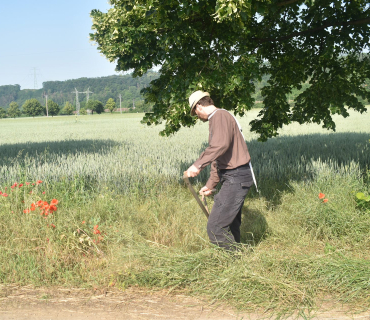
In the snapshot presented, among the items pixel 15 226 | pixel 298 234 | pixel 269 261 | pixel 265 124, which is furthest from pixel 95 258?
pixel 265 124

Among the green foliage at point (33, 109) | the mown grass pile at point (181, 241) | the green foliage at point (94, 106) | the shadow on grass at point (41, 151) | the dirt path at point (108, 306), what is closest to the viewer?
the dirt path at point (108, 306)

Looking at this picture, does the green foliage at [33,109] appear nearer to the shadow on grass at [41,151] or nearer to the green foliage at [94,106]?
the green foliage at [94,106]

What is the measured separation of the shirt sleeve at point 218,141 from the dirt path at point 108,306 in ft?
4.24

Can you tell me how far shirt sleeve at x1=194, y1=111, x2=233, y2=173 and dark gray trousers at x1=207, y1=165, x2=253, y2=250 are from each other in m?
0.37

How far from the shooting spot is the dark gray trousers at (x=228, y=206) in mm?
3789

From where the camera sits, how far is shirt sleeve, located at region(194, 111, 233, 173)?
355 centimetres

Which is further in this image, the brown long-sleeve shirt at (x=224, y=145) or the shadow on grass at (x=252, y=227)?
the shadow on grass at (x=252, y=227)

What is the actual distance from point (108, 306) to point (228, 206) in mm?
1496

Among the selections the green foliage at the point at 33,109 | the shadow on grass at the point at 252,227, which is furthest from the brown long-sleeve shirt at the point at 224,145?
the green foliage at the point at 33,109

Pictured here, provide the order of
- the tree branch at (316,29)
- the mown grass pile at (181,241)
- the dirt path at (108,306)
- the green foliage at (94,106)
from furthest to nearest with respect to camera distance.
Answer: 1. the green foliage at (94,106)
2. the tree branch at (316,29)
3. the mown grass pile at (181,241)
4. the dirt path at (108,306)

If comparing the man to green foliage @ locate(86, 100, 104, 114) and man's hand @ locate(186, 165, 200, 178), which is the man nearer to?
man's hand @ locate(186, 165, 200, 178)

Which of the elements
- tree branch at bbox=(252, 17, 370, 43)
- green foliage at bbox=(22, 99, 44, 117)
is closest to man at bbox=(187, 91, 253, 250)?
tree branch at bbox=(252, 17, 370, 43)

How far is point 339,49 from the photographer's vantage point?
22.1 feet

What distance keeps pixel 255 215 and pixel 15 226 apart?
11.1 feet
